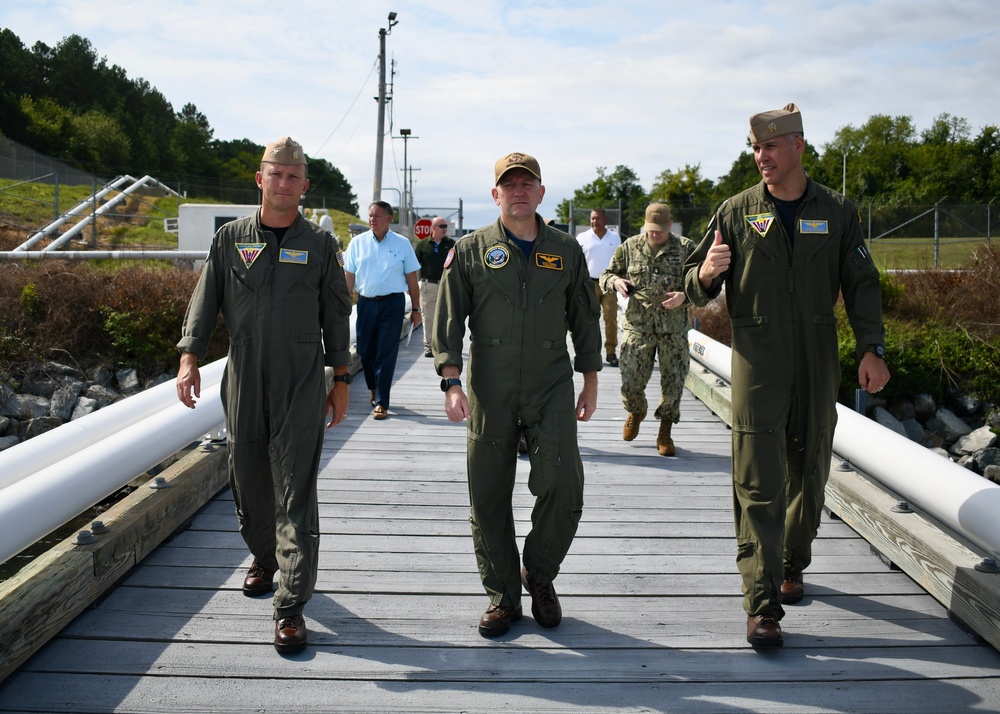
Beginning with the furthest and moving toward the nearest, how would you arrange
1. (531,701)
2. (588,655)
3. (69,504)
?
(69,504), (588,655), (531,701)

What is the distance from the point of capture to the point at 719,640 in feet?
12.2

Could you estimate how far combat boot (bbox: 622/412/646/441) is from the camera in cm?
740

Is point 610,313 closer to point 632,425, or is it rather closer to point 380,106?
point 632,425

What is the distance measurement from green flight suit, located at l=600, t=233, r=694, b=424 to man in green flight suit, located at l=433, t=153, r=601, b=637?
3.36m

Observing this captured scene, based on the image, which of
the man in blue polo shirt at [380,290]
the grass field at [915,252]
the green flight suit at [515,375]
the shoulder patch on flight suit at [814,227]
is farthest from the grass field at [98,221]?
the shoulder patch on flight suit at [814,227]

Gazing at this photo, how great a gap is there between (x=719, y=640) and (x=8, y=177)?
44.6 meters

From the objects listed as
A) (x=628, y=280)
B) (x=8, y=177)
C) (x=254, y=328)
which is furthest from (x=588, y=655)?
(x=8, y=177)

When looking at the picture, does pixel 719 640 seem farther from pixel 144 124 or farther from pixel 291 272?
pixel 144 124

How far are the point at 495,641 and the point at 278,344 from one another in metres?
1.50

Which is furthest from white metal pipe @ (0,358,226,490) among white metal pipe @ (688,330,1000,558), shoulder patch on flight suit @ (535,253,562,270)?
white metal pipe @ (688,330,1000,558)

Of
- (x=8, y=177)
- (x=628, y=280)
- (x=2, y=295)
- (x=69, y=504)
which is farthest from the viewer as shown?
(x=8, y=177)

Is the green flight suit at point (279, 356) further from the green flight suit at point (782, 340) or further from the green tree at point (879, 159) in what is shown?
the green tree at point (879, 159)

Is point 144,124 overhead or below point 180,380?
overhead

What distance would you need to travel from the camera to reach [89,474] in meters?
4.12
